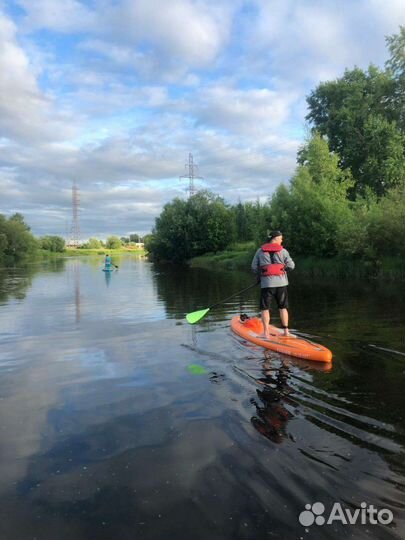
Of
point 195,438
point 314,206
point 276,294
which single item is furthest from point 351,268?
point 195,438

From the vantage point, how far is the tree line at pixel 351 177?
2683cm

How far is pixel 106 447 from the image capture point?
16.1 feet

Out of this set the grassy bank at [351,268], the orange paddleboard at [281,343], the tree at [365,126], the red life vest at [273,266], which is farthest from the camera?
the tree at [365,126]

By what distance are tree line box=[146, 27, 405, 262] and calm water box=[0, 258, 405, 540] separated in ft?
58.3

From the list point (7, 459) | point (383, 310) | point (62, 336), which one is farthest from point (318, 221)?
point (7, 459)

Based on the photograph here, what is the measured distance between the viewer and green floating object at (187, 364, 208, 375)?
7.80 meters

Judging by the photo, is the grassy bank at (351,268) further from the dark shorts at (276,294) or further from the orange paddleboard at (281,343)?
the dark shorts at (276,294)

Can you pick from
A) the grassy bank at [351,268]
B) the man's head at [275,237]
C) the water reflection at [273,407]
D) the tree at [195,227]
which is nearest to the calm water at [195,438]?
the water reflection at [273,407]

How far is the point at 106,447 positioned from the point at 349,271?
85.3 feet

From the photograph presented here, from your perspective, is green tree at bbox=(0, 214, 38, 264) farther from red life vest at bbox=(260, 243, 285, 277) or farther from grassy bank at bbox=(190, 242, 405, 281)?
red life vest at bbox=(260, 243, 285, 277)

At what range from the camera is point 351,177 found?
39.7 metres

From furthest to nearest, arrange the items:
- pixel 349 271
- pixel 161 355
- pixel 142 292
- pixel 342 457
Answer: pixel 349 271 < pixel 142 292 < pixel 161 355 < pixel 342 457

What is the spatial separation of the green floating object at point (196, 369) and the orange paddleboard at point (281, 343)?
1747 mm

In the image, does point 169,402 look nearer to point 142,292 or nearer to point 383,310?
point 383,310
